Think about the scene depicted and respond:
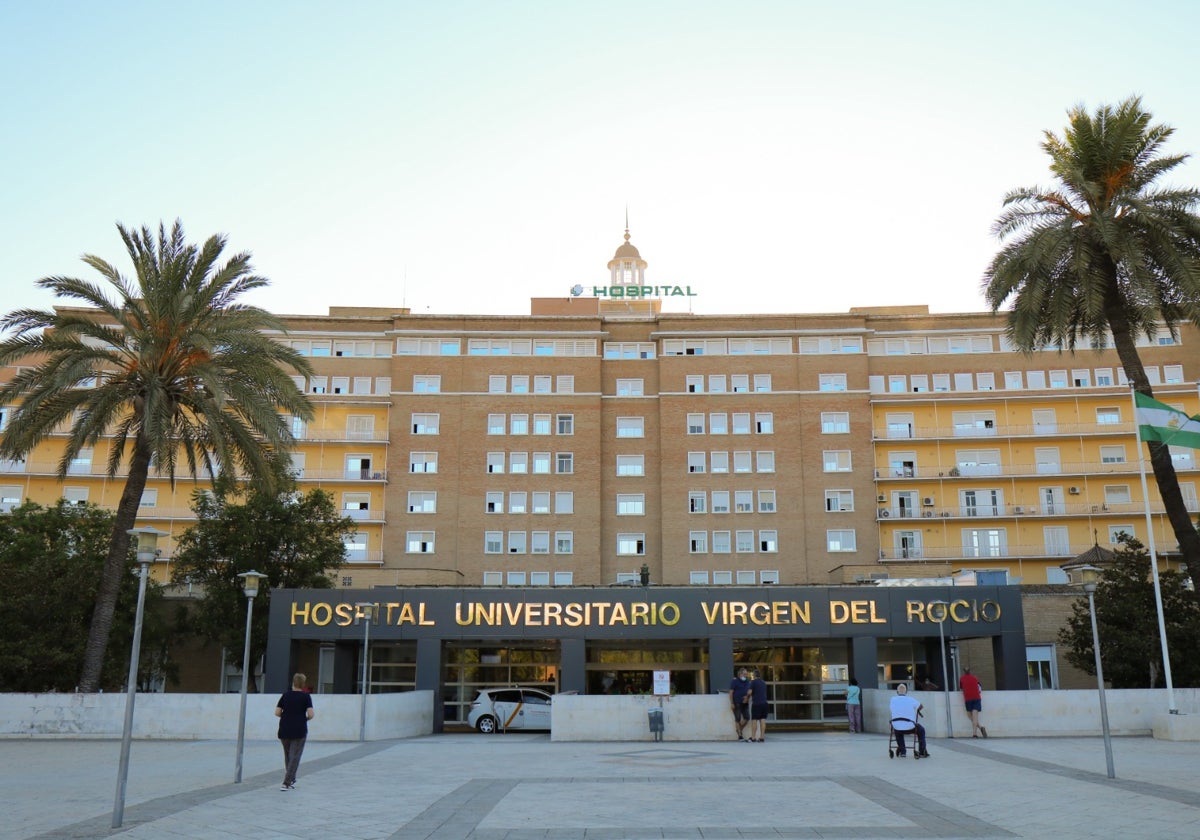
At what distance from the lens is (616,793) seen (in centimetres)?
1528

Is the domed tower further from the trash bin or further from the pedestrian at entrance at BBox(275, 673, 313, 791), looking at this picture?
the pedestrian at entrance at BBox(275, 673, 313, 791)

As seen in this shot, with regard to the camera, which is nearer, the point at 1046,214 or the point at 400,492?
the point at 1046,214

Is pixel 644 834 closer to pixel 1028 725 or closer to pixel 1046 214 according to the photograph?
pixel 1028 725

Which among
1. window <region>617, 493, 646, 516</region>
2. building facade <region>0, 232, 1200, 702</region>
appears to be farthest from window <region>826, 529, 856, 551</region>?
window <region>617, 493, 646, 516</region>

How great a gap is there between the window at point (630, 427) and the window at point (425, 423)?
1054cm

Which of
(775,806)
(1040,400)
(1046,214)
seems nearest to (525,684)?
(1046,214)

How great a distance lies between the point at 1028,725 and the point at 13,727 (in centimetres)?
2641

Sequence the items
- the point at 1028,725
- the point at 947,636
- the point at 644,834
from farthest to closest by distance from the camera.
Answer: the point at 947,636, the point at 1028,725, the point at 644,834

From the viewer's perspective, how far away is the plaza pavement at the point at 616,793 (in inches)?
469

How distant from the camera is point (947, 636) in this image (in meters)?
34.7

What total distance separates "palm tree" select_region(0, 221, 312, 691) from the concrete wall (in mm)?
1086

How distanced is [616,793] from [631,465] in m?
44.4

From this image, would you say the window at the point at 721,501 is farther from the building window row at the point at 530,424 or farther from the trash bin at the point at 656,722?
the trash bin at the point at 656,722

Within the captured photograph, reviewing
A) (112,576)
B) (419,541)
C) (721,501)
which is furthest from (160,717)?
(721,501)
